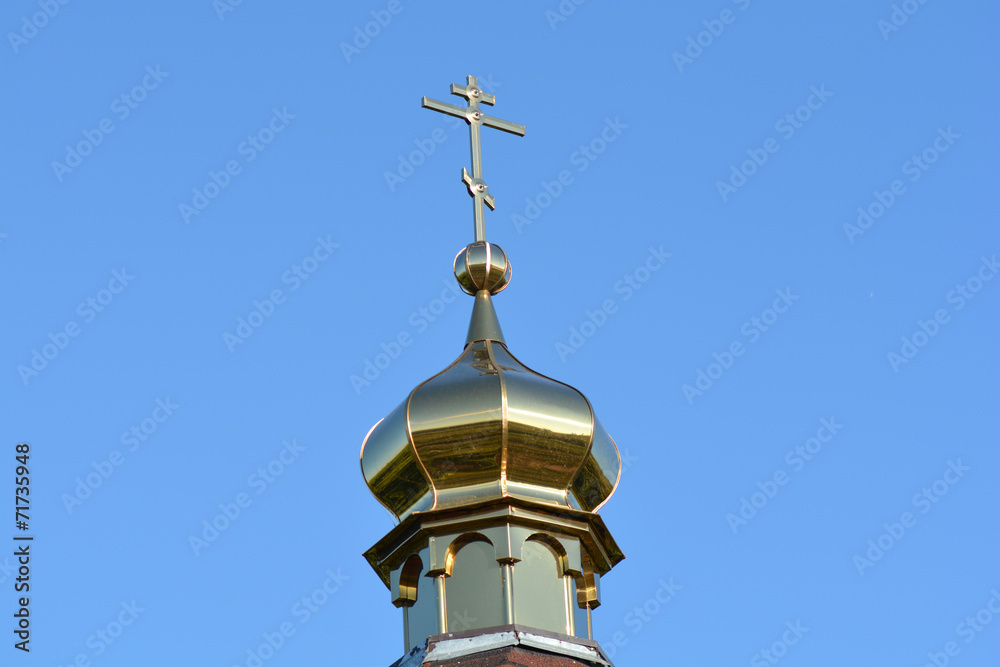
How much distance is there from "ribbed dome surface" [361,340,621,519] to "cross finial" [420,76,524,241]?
5.77 ft

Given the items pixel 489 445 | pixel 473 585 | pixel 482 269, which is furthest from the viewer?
pixel 482 269

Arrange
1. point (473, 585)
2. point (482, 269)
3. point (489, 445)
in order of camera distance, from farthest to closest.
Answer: point (482, 269) < point (489, 445) < point (473, 585)

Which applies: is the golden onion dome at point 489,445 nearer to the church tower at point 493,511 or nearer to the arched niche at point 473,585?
the church tower at point 493,511

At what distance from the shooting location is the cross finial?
19.0 m

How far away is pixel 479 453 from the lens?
56.2 ft

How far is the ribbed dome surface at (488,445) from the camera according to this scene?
17.1 m

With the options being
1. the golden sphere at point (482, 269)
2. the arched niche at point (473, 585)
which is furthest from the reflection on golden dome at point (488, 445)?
the golden sphere at point (482, 269)

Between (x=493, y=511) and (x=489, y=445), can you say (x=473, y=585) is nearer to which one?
(x=493, y=511)

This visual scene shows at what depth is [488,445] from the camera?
17109 millimetres

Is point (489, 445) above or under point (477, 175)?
under

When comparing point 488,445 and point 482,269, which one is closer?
point 488,445

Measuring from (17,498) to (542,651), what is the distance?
5928 mm

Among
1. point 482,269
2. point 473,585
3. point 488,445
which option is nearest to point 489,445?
point 488,445

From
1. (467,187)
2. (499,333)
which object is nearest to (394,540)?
(499,333)
